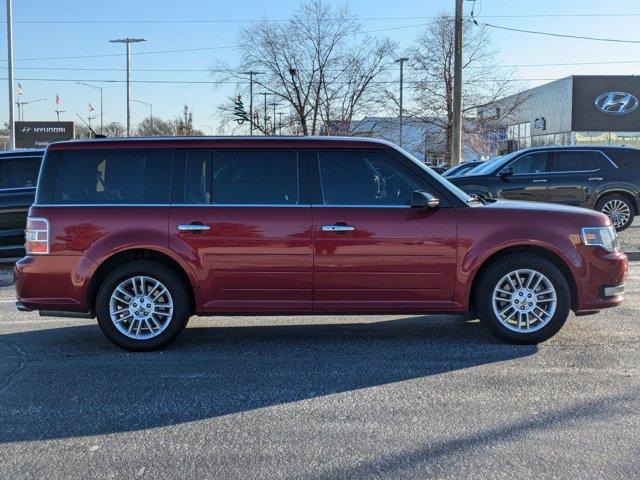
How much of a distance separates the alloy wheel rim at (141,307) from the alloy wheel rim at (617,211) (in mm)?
10415

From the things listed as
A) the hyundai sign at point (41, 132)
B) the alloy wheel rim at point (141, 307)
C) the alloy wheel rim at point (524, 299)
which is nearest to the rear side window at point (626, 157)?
the alloy wheel rim at point (524, 299)

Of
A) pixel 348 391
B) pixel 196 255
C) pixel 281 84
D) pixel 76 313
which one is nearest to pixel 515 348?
pixel 348 391

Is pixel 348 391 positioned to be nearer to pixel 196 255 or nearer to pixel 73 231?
pixel 196 255

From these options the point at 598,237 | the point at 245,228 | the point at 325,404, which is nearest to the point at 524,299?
the point at 598,237

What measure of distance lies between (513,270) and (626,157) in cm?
917

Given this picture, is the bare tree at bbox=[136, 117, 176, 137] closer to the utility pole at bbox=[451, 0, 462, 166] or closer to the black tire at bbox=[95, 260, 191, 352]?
the utility pole at bbox=[451, 0, 462, 166]

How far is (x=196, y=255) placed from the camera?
18.8 ft

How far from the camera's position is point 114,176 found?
589cm

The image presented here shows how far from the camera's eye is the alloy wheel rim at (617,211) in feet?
44.0

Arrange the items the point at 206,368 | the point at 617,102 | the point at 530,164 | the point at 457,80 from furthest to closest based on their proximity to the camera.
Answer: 1. the point at 617,102
2. the point at 457,80
3. the point at 530,164
4. the point at 206,368

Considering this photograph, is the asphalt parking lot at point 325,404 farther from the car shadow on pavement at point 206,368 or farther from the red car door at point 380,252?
the red car door at point 380,252

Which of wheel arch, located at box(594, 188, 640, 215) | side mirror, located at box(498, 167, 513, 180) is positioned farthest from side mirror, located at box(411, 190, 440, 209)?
wheel arch, located at box(594, 188, 640, 215)

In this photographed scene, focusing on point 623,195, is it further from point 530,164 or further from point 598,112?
point 598,112

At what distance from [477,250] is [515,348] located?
3.05 ft
